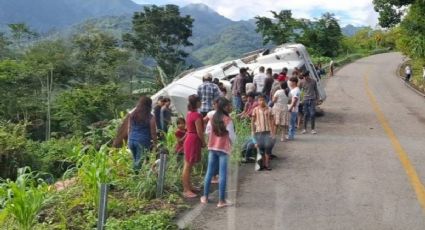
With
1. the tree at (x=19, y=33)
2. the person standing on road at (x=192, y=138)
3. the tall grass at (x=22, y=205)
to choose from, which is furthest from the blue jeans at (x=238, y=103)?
the tree at (x=19, y=33)

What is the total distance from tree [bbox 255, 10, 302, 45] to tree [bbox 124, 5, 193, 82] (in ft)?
37.7

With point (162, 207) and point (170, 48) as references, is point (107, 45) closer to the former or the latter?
point (170, 48)

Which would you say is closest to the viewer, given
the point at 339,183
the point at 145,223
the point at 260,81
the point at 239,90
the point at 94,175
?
the point at 145,223

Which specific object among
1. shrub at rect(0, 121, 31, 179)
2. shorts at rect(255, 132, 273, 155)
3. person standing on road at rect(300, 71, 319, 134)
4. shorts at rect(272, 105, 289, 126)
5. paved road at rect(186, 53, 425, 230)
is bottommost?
shrub at rect(0, 121, 31, 179)

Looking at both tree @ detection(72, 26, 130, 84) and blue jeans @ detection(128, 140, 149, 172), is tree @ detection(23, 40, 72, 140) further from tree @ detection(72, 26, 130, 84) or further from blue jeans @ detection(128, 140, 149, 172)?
blue jeans @ detection(128, 140, 149, 172)

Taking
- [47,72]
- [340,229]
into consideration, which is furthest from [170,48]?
[340,229]

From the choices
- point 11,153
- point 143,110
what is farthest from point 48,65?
point 143,110

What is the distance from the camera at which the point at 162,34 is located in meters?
60.1

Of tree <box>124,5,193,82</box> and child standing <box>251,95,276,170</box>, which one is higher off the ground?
tree <box>124,5,193,82</box>

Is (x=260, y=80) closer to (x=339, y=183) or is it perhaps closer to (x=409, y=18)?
(x=339, y=183)

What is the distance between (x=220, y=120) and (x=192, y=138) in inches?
26.2

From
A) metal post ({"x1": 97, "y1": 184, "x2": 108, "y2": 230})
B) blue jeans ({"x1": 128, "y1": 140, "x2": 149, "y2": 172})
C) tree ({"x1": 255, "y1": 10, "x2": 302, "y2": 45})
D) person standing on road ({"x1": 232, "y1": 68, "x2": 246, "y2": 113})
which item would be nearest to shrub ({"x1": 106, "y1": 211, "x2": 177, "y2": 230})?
metal post ({"x1": 97, "y1": 184, "x2": 108, "y2": 230})

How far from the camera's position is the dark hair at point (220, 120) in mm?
8336

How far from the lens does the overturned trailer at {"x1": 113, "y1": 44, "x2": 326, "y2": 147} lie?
1588cm
